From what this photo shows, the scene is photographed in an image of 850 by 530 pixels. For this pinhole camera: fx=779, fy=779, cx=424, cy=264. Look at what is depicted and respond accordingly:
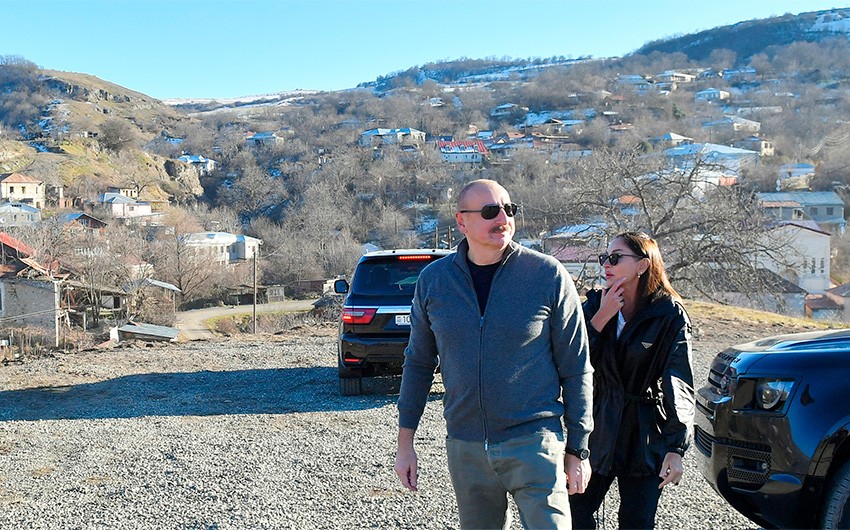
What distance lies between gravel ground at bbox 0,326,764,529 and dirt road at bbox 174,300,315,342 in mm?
28616

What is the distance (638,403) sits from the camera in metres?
3.26

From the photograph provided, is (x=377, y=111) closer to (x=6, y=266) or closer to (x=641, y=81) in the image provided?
(x=641, y=81)

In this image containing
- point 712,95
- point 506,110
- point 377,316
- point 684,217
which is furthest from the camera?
point 712,95

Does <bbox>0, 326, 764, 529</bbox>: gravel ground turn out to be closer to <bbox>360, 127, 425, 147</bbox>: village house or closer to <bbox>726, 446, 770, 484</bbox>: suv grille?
<bbox>726, 446, 770, 484</bbox>: suv grille

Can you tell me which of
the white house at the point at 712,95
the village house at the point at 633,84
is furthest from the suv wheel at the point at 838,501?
the white house at the point at 712,95

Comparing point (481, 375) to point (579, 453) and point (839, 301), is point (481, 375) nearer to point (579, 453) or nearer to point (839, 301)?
point (579, 453)

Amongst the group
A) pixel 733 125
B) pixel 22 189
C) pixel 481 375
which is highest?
pixel 733 125

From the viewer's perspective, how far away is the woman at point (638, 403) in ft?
10.5

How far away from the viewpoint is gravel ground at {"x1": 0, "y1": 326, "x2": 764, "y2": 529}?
4.68 metres

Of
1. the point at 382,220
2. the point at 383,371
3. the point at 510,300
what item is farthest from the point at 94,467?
the point at 382,220

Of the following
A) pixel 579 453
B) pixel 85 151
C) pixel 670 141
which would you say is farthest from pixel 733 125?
pixel 579 453

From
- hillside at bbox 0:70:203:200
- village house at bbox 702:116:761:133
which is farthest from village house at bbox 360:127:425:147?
village house at bbox 702:116:761:133

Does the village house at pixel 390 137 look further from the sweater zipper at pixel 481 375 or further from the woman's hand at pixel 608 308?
the sweater zipper at pixel 481 375

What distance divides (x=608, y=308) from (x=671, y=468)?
697 mm
